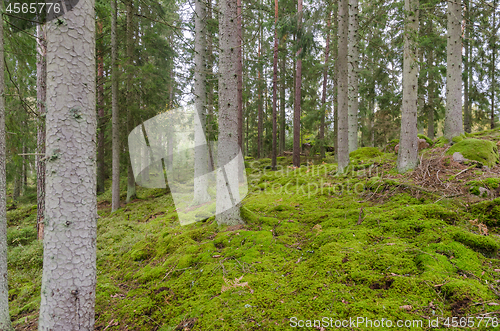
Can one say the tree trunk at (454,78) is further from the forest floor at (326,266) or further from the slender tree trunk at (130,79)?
the slender tree trunk at (130,79)

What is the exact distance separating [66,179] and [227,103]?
9.57 ft

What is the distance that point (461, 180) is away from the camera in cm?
423

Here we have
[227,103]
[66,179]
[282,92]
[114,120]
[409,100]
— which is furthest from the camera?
[282,92]

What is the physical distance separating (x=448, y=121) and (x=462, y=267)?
765 cm

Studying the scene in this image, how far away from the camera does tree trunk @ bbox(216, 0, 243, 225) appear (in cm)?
431

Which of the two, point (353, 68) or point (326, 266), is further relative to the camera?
point (353, 68)

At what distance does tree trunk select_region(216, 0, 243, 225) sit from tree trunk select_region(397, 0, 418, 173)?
3.97 m

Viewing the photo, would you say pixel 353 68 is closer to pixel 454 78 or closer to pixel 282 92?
pixel 454 78

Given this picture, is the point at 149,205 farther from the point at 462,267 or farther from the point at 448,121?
the point at 448,121

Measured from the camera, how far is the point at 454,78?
305 inches

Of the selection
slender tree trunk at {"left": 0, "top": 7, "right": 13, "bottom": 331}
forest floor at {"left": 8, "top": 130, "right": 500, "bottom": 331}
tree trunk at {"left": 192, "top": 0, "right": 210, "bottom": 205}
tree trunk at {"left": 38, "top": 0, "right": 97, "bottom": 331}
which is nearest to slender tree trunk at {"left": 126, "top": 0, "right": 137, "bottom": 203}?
tree trunk at {"left": 192, "top": 0, "right": 210, "bottom": 205}

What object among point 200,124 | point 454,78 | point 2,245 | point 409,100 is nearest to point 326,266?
point 2,245

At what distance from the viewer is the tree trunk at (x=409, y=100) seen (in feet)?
16.8

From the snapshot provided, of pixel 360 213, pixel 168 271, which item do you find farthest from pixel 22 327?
pixel 360 213
